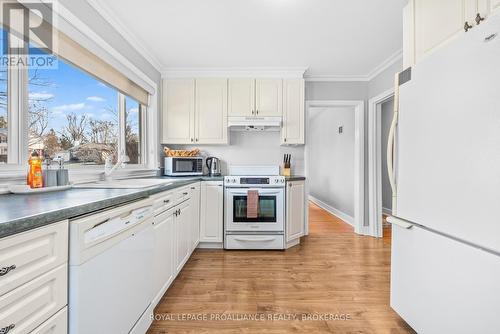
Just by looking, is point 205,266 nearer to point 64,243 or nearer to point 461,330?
point 64,243

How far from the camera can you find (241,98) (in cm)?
336

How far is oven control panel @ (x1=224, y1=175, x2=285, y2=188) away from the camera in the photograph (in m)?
2.98

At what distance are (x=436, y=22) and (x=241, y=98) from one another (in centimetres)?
231

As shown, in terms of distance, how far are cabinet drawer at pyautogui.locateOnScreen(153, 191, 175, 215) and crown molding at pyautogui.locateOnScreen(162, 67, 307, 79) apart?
2.04m

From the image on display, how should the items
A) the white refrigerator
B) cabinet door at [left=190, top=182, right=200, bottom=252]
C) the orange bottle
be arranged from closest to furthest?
the white refrigerator
the orange bottle
cabinet door at [left=190, top=182, right=200, bottom=252]

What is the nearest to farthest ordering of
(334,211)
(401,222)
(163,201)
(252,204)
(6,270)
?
(6,270)
(401,222)
(163,201)
(252,204)
(334,211)

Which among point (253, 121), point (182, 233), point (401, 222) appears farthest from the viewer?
point (253, 121)

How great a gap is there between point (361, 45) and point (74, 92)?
2879 mm

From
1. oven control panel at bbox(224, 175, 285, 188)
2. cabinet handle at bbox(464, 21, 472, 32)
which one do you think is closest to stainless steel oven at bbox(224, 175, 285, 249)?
oven control panel at bbox(224, 175, 285, 188)

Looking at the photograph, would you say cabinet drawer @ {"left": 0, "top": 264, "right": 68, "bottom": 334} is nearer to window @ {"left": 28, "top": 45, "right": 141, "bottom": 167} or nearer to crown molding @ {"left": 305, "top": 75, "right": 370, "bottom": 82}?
window @ {"left": 28, "top": 45, "right": 141, "bottom": 167}

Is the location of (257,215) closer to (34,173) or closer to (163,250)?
(163,250)

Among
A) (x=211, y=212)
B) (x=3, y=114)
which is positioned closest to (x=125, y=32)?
(x=3, y=114)

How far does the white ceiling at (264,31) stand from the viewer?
205 centimetres

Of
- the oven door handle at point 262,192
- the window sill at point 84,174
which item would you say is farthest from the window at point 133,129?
the oven door handle at point 262,192
